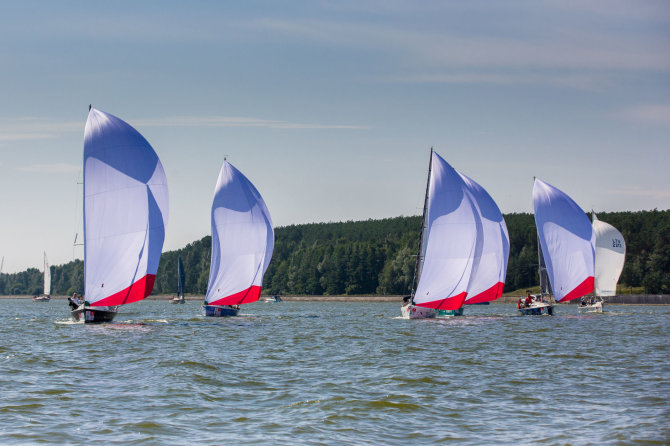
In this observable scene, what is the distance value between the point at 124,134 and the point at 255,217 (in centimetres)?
1766

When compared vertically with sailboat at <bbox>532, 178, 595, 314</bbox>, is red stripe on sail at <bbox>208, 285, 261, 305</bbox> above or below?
below

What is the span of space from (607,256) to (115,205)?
2425 inches

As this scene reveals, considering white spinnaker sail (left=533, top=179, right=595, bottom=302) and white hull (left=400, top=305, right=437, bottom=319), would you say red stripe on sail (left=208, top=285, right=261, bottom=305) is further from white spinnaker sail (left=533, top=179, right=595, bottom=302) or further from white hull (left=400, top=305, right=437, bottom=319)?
white spinnaker sail (left=533, top=179, right=595, bottom=302)

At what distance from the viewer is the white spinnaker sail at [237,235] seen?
58.5 metres

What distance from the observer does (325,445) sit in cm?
1586

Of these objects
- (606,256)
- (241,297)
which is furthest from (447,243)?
(606,256)

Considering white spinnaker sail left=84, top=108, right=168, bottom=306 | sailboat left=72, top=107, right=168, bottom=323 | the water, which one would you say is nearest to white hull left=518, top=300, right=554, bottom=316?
the water

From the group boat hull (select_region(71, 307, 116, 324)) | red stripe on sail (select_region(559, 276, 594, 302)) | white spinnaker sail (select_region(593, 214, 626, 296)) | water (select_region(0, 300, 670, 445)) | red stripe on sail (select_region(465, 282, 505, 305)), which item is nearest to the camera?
water (select_region(0, 300, 670, 445))

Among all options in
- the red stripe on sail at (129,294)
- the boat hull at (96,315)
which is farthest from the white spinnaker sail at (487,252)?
the boat hull at (96,315)

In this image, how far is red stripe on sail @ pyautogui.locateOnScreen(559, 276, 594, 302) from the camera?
6650 centimetres

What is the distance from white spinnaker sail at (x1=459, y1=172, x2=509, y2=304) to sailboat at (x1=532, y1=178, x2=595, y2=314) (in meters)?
6.58

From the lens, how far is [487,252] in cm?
5984

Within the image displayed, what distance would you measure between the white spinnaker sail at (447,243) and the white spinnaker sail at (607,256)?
127ft

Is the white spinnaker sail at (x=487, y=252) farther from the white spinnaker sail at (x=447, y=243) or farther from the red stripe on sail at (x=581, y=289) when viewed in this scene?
the red stripe on sail at (x=581, y=289)
